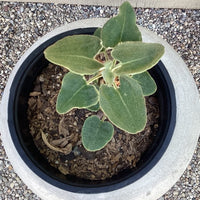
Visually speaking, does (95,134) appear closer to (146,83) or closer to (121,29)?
(146,83)

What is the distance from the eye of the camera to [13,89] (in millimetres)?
1058

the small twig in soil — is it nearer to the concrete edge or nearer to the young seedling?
the young seedling

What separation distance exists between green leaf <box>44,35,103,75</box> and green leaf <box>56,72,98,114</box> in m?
0.12

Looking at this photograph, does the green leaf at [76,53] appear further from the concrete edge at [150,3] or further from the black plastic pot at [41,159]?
the concrete edge at [150,3]

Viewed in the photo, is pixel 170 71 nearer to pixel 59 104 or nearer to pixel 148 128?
pixel 148 128

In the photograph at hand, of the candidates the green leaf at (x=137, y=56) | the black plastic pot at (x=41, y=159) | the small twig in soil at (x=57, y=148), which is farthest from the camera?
the small twig in soil at (x=57, y=148)

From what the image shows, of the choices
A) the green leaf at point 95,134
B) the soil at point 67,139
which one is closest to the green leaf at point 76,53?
the green leaf at point 95,134

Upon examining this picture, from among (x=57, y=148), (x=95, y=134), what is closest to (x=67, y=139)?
(x=57, y=148)

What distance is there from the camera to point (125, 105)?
75 cm

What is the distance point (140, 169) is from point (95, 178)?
215mm

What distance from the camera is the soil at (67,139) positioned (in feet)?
3.92

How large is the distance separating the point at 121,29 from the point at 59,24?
86 cm

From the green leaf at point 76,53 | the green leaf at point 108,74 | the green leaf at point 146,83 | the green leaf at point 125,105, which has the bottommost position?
the green leaf at point 146,83

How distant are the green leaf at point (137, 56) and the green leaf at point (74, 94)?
16 centimetres
